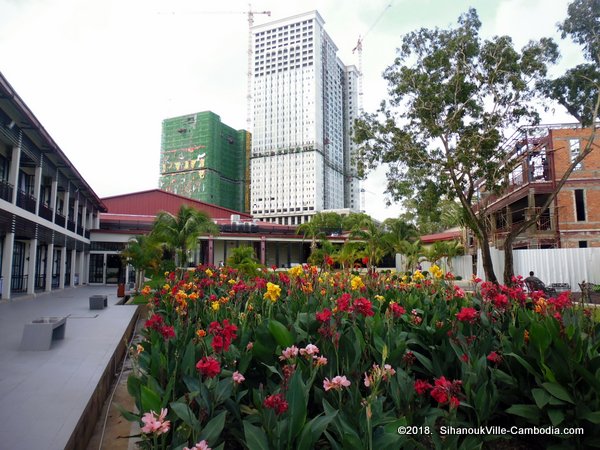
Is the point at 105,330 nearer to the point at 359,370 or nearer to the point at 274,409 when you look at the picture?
the point at 359,370

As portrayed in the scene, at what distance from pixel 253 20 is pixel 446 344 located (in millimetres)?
117292

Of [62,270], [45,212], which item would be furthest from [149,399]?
[62,270]

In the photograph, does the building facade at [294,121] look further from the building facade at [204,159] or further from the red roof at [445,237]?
the red roof at [445,237]

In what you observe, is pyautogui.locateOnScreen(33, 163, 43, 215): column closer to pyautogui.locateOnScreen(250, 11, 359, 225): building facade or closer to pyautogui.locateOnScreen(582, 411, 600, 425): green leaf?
pyautogui.locateOnScreen(582, 411, 600, 425): green leaf

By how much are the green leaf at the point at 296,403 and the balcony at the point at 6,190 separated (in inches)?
536

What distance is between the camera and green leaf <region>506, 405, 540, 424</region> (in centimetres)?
219

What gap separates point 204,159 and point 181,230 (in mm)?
61905

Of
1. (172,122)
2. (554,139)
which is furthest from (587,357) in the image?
(172,122)

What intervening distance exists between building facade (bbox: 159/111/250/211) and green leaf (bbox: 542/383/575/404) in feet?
261

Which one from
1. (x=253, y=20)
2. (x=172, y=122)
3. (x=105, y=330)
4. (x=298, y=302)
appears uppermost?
(x=253, y=20)

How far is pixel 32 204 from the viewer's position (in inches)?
582

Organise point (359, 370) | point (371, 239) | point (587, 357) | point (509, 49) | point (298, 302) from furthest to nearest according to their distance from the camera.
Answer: point (371, 239) → point (509, 49) → point (298, 302) → point (359, 370) → point (587, 357)

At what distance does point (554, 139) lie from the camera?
65.8 feet

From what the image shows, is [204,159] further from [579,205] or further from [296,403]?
[296,403]
